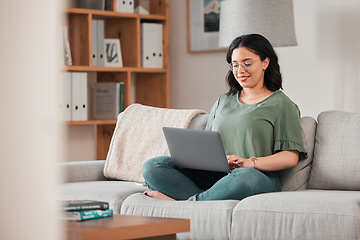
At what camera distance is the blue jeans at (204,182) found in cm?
241

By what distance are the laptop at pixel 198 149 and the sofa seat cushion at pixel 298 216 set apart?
9.0 inches

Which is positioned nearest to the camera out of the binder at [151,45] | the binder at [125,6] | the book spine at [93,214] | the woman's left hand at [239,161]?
the book spine at [93,214]

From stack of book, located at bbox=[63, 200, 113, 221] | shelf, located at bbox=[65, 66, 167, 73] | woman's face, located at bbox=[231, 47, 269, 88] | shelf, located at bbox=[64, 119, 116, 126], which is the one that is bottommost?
stack of book, located at bbox=[63, 200, 113, 221]

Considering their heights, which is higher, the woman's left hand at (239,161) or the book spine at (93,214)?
the woman's left hand at (239,161)

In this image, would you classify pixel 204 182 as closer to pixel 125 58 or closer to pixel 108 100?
pixel 108 100

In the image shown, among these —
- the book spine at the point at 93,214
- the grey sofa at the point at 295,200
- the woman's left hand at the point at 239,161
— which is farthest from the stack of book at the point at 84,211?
the woman's left hand at the point at 239,161

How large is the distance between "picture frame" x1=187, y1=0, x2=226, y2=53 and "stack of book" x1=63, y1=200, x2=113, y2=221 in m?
2.63

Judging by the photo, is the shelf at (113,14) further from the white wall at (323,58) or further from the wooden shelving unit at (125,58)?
the white wall at (323,58)

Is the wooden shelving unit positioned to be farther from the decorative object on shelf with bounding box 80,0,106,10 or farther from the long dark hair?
the long dark hair

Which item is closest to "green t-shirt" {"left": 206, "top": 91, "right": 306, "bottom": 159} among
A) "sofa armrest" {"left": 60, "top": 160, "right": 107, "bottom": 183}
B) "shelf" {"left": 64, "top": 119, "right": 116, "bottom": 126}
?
"sofa armrest" {"left": 60, "top": 160, "right": 107, "bottom": 183}

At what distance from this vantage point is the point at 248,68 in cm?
271

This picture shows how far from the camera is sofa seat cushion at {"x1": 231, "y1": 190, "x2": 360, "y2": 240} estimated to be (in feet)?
6.64

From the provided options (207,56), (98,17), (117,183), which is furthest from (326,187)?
(98,17)

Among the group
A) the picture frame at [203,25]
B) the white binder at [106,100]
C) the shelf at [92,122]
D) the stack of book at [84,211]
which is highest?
the picture frame at [203,25]
